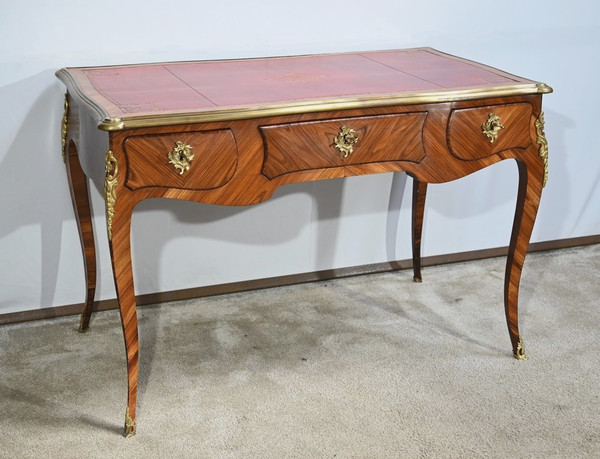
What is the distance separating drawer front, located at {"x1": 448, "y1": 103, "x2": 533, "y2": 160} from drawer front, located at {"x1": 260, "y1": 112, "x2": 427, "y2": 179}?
0.10 metres

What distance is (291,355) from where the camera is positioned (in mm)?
2418

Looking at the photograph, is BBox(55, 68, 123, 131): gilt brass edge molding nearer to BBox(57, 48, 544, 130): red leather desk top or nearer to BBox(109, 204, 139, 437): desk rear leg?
BBox(57, 48, 544, 130): red leather desk top

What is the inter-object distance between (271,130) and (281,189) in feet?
2.54

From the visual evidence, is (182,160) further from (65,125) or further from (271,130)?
(65,125)

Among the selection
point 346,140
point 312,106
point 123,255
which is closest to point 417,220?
point 346,140

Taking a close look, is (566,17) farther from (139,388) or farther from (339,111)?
(139,388)

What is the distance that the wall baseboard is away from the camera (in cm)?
259

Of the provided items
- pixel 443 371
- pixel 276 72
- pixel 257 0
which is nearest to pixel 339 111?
pixel 276 72

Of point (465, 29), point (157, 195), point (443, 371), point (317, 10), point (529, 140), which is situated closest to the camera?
point (157, 195)

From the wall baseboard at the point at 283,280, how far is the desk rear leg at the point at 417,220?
0.39ft

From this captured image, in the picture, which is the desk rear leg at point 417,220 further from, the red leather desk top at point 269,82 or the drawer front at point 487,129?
the drawer front at point 487,129

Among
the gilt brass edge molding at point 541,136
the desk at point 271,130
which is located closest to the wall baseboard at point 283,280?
the desk at point 271,130

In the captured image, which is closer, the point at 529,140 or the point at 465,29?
the point at 529,140

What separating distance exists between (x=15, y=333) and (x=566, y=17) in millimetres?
2184
